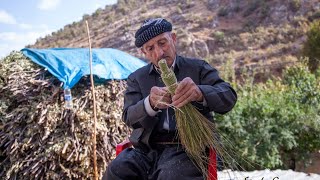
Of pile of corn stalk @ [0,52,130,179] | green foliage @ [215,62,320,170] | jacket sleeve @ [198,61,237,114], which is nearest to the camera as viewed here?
jacket sleeve @ [198,61,237,114]

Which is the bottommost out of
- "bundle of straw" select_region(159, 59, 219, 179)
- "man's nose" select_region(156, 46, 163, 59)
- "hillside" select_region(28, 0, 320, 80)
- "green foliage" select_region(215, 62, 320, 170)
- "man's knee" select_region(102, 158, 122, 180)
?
"green foliage" select_region(215, 62, 320, 170)

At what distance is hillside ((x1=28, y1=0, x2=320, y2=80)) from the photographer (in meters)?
22.5

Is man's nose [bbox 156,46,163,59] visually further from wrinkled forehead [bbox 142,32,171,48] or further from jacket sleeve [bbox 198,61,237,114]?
jacket sleeve [bbox 198,61,237,114]

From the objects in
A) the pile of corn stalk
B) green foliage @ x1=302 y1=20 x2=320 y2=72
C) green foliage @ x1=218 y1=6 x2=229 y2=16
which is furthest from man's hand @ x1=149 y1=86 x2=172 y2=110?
green foliage @ x1=218 y1=6 x2=229 y2=16

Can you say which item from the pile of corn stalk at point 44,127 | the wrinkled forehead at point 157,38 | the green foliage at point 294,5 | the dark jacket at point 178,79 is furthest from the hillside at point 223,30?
the wrinkled forehead at point 157,38

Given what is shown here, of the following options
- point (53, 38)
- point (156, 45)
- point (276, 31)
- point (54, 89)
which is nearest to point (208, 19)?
point (276, 31)

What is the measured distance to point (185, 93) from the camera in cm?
211

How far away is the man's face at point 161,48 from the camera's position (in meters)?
2.42

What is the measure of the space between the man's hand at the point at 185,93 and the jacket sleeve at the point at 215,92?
0.23 feet

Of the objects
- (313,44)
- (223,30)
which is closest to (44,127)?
(313,44)

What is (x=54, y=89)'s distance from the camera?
16.0 ft

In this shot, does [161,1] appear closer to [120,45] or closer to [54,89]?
[120,45]

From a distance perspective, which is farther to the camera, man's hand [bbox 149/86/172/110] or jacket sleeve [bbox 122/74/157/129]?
jacket sleeve [bbox 122/74/157/129]

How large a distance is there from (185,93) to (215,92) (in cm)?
22
